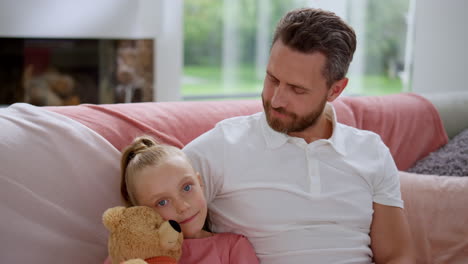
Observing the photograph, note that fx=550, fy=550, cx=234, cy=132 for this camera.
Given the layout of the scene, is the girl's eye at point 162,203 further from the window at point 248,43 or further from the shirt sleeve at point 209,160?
the window at point 248,43

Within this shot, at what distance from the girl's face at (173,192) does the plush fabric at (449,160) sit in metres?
1.11

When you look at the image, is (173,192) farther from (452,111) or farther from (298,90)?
(452,111)

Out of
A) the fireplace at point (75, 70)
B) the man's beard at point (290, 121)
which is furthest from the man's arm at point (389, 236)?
the fireplace at point (75, 70)

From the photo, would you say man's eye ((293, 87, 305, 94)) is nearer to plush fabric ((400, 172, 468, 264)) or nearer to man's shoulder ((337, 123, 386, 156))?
man's shoulder ((337, 123, 386, 156))

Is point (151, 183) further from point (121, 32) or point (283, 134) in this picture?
point (121, 32)

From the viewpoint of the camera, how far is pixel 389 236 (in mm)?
1582

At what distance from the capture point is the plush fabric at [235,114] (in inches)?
62.2

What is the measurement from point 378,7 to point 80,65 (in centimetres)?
460

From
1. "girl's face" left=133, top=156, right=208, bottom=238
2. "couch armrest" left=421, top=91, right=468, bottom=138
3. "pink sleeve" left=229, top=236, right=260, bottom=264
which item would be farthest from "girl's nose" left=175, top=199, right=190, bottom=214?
"couch armrest" left=421, top=91, right=468, bottom=138

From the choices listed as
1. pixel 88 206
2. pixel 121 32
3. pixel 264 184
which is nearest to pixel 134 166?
pixel 88 206

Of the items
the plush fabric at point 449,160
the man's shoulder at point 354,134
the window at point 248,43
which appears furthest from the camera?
the window at point 248,43

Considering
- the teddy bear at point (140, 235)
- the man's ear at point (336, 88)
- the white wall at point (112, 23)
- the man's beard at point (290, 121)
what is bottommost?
the teddy bear at point (140, 235)

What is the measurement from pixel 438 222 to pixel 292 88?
68cm

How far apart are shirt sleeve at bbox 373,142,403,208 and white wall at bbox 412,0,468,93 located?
2074 millimetres
